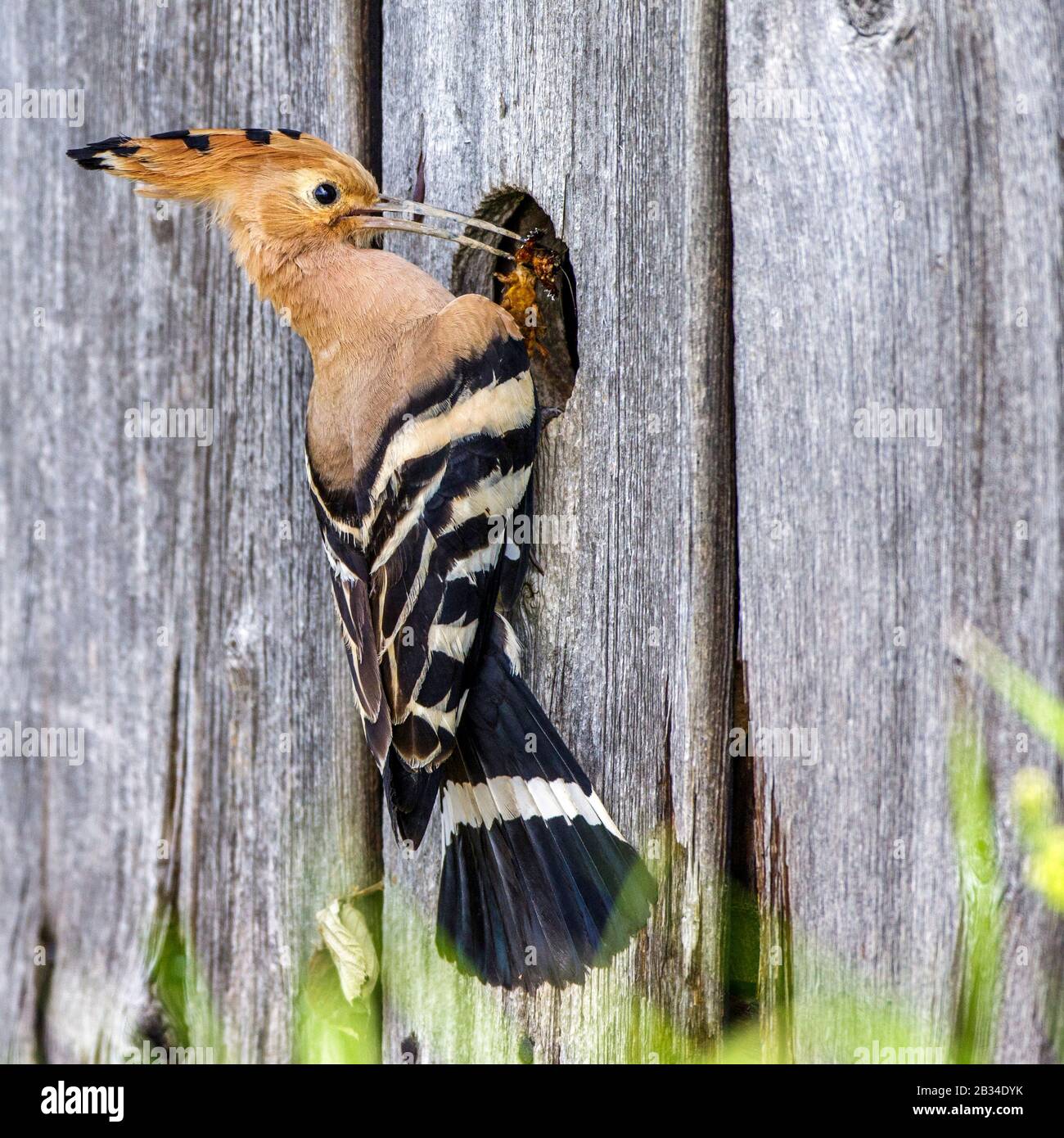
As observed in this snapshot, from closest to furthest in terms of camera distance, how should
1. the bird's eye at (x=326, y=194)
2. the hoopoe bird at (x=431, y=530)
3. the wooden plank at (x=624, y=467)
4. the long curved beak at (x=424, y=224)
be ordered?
1. the wooden plank at (x=624, y=467)
2. the hoopoe bird at (x=431, y=530)
3. the long curved beak at (x=424, y=224)
4. the bird's eye at (x=326, y=194)

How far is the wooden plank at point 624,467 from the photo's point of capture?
5.98 feet

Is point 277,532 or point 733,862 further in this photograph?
point 277,532

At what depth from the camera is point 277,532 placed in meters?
2.22

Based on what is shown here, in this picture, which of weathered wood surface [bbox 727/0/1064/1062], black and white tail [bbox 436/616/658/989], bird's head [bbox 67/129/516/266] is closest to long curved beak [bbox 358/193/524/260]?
bird's head [bbox 67/129/516/266]

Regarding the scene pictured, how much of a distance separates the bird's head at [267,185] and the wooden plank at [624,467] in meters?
0.13

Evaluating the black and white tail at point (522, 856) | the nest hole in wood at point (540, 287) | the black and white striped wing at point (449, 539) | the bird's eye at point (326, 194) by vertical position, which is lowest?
the black and white tail at point (522, 856)

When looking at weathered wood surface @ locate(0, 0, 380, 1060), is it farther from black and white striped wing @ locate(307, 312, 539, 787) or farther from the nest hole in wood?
the nest hole in wood

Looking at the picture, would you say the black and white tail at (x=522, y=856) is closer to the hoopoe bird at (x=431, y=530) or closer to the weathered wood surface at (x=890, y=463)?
the hoopoe bird at (x=431, y=530)

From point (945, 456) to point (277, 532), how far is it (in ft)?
4.05

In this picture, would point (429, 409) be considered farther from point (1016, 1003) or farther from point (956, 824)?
point (1016, 1003)

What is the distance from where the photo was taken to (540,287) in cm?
214

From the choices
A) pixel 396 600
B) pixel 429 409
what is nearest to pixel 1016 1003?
pixel 396 600

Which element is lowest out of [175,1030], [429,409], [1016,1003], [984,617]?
[175,1030]

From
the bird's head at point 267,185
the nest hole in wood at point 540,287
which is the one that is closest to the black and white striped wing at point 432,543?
the nest hole in wood at point 540,287
